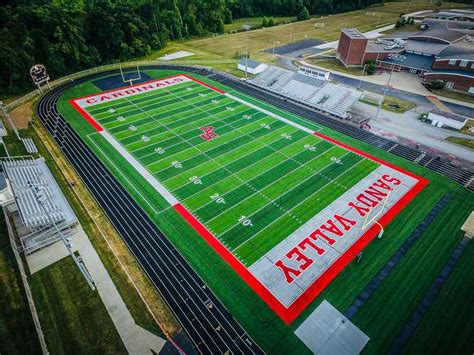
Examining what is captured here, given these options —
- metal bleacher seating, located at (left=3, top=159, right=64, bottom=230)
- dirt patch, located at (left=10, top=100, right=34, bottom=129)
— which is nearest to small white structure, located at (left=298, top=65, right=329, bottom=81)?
metal bleacher seating, located at (left=3, top=159, right=64, bottom=230)

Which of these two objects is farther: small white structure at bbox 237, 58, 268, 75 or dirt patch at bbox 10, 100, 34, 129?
small white structure at bbox 237, 58, 268, 75

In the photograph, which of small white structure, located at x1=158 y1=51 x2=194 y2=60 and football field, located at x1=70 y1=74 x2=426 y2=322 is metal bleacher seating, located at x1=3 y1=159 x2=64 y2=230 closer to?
football field, located at x1=70 y1=74 x2=426 y2=322

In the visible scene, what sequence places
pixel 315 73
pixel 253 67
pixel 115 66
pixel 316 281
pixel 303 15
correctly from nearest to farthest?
pixel 316 281 → pixel 315 73 → pixel 253 67 → pixel 115 66 → pixel 303 15

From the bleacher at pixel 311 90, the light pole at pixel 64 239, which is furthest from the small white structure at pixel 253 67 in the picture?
the light pole at pixel 64 239

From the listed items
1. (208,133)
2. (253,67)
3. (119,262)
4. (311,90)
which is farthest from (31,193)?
(253,67)

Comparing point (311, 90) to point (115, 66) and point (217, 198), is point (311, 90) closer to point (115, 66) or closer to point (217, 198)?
point (217, 198)
